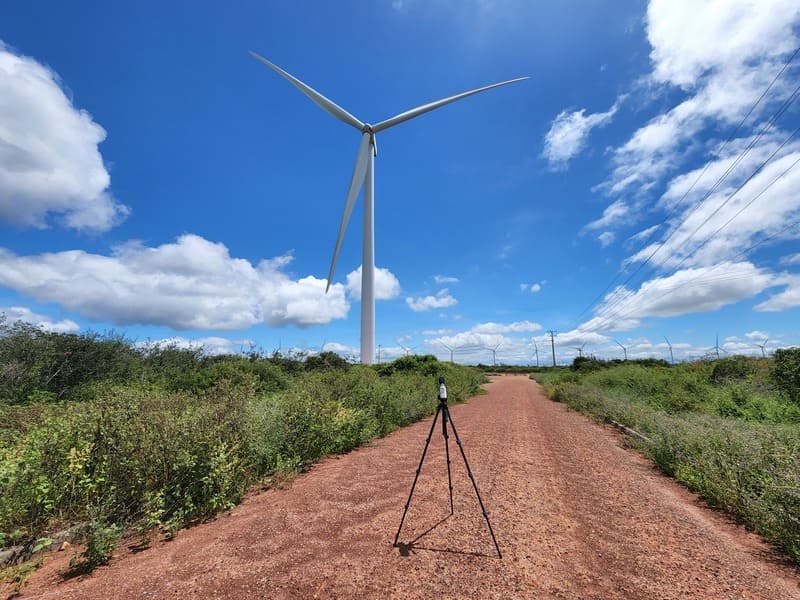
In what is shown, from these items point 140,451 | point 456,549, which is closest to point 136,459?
point 140,451

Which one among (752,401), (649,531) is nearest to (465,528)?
(649,531)

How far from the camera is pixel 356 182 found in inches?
1073

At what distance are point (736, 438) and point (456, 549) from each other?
262 inches

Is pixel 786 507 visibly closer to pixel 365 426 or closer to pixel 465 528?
pixel 465 528

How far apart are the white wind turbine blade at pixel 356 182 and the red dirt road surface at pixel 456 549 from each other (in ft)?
74.0

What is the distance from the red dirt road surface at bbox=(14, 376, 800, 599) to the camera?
345cm

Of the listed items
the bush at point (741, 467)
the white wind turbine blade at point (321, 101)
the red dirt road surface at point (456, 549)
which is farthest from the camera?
the white wind turbine blade at point (321, 101)

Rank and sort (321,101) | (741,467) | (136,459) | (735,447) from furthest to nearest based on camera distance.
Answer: (321,101) < (735,447) < (741,467) < (136,459)

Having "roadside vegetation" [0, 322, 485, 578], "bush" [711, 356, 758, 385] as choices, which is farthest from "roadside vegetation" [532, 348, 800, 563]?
"roadside vegetation" [0, 322, 485, 578]

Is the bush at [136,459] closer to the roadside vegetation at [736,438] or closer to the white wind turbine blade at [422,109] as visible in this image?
the roadside vegetation at [736,438]

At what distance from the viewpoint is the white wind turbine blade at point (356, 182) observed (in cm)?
2702

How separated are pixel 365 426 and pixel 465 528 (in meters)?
6.10

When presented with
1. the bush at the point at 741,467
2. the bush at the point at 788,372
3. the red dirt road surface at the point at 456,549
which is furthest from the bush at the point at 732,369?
the red dirt road surface at the point at 456,549

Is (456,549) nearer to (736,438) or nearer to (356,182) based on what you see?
(736,438)
